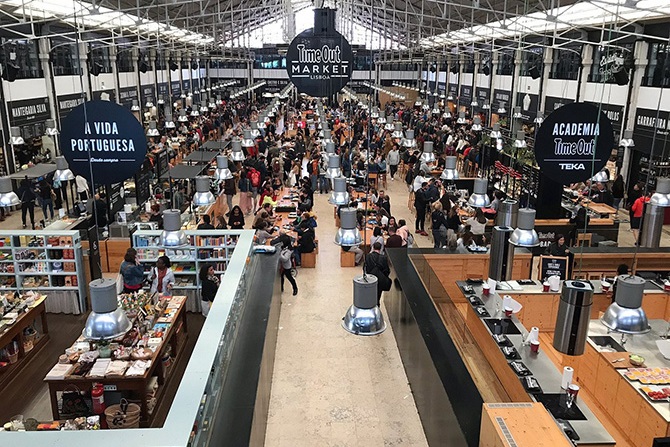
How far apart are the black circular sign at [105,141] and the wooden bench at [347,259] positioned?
6231mm

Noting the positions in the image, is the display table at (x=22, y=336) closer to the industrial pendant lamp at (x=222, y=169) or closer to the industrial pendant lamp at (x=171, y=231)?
the industrial pendant lamp at (x=171, y=231)

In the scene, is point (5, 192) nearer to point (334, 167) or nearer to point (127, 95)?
point (334, 167)

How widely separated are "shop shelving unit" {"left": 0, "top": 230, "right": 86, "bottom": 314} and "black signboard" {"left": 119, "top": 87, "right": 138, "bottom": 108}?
19.8 m

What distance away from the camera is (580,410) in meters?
5.99

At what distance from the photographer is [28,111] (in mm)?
19781

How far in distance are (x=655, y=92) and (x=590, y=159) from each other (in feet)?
40.3

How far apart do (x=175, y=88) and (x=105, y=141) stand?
1404 inches

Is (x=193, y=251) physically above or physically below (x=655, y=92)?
below

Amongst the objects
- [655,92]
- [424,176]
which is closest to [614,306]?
[424,176]

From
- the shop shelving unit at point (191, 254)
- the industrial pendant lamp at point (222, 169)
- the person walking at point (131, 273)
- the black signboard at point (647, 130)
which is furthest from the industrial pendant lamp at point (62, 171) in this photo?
the black signboard at point (647, 130)

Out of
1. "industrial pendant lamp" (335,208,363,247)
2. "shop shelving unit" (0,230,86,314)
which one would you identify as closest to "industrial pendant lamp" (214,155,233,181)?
"shop shelving unit" (0,230,86,314)

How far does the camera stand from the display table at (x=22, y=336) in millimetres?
8039

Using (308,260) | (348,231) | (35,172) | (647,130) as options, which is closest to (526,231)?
(348,231)

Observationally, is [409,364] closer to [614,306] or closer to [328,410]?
[328,410]
